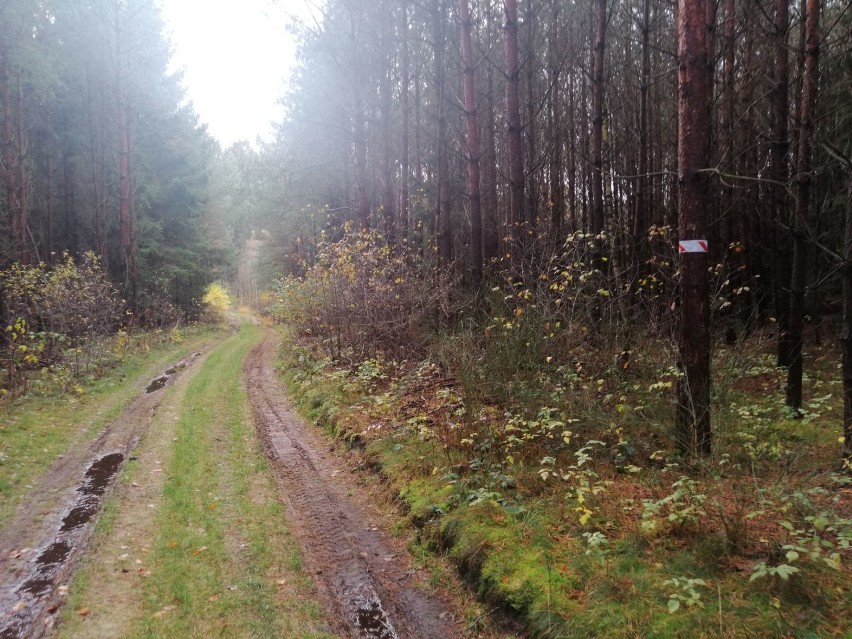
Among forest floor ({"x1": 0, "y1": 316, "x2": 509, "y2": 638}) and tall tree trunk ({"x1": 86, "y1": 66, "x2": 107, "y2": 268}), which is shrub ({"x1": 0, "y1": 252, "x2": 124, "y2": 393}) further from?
tall tree trunk ({"x1": 86, "y1": 66, "x2": 107, "y2": 268})

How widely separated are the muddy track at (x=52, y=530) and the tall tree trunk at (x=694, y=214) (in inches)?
230

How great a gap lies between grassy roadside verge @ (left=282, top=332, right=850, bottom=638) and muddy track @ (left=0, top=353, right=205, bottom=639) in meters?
3.27

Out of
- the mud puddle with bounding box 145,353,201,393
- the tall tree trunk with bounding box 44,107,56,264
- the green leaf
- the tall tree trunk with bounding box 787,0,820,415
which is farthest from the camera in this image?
the tall tree trunk with bounding box 44,107,56,264

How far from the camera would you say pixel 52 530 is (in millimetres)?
5410

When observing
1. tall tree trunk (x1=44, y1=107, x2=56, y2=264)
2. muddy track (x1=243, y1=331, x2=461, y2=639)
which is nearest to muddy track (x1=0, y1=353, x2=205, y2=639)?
muddy track (x1=243, y1=331, x2=461, y2=639)

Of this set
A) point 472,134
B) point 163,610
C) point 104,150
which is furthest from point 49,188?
point 163,610

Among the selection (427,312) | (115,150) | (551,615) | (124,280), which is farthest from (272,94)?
(551,615)

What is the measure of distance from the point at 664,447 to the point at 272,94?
23975 mm

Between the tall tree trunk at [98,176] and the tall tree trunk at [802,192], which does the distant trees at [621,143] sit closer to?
the tall tree trunk at [802,192]

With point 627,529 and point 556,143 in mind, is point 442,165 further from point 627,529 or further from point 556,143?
point 627,529

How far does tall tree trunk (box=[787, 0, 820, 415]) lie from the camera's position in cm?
659

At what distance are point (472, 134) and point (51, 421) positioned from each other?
10.2 m

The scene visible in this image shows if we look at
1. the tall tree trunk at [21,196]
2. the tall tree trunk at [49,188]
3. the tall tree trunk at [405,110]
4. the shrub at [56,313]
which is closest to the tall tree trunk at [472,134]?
the tall tree trunk at [405,110]

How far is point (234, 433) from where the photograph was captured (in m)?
9.00
